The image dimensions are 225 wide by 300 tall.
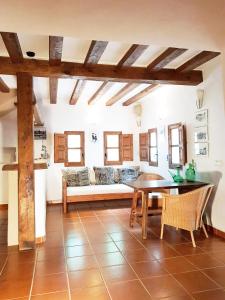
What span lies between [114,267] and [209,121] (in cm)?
267

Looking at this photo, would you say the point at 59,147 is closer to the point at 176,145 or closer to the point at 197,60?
the point at 176,145

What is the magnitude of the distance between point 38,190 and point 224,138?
290 cm

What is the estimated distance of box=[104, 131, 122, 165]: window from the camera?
7.05 metres

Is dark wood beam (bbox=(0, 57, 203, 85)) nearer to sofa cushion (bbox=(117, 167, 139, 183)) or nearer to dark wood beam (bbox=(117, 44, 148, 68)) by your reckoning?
dark wood beam (bbox=(117, 44, 148, 68))

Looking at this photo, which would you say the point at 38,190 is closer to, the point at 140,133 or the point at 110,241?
the point at 110,241

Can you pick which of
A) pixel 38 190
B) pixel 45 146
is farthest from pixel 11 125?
pixel 38 190

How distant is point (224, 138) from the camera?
12.2ft

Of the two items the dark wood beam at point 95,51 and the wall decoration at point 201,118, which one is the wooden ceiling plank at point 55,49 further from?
the wall decoration at point 201,118

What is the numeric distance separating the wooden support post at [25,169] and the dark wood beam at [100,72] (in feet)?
0.59

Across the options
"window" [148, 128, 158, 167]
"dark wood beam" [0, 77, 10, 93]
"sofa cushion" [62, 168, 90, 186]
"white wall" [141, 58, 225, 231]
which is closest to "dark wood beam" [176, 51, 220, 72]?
"white wall" [141, 58, 225, 231]

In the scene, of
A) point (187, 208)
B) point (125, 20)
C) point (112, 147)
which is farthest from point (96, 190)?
point (125, 20)

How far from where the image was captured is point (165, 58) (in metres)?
3.42

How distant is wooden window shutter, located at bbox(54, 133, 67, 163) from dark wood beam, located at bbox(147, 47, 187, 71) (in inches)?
134

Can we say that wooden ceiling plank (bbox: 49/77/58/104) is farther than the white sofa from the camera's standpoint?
No
